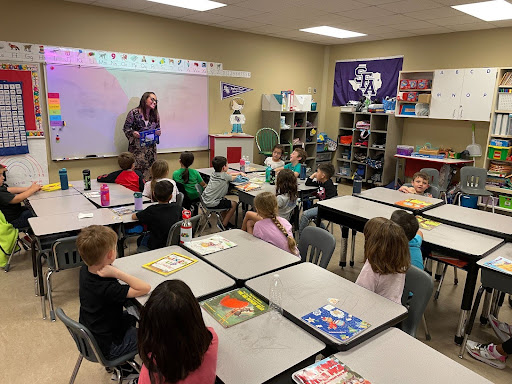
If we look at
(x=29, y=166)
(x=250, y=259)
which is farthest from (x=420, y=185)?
(x=29, y=166)

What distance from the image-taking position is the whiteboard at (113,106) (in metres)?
5.66

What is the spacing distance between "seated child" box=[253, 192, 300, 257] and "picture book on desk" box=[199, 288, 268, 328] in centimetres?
84

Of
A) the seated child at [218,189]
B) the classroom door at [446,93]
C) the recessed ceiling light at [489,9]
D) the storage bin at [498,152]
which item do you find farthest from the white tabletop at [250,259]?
the classroom door at [446,93]

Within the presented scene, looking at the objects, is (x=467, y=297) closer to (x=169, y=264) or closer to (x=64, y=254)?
(x=169, y=264)

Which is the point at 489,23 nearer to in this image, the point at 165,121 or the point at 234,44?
the point at 234,44

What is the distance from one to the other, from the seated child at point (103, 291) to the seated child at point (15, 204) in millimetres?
2364

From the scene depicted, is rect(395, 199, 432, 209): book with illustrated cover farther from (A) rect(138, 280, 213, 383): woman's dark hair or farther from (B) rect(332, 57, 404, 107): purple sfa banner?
(B) rect(332, 57, 404, 107): purple sfa banner

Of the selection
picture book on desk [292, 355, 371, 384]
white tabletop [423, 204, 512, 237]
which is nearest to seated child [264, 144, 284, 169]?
white tabletop [423, 204, 512, 237]

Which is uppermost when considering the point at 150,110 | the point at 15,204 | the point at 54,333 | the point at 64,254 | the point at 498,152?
the point at 150,110

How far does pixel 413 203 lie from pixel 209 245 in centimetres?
232

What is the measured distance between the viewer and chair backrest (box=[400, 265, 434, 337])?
86.7 inches

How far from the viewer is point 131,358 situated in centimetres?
204

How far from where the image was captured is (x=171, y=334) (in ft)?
4.31

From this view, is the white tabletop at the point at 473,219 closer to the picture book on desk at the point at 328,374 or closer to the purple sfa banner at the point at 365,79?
the picture book on desk at the point at 328,374
